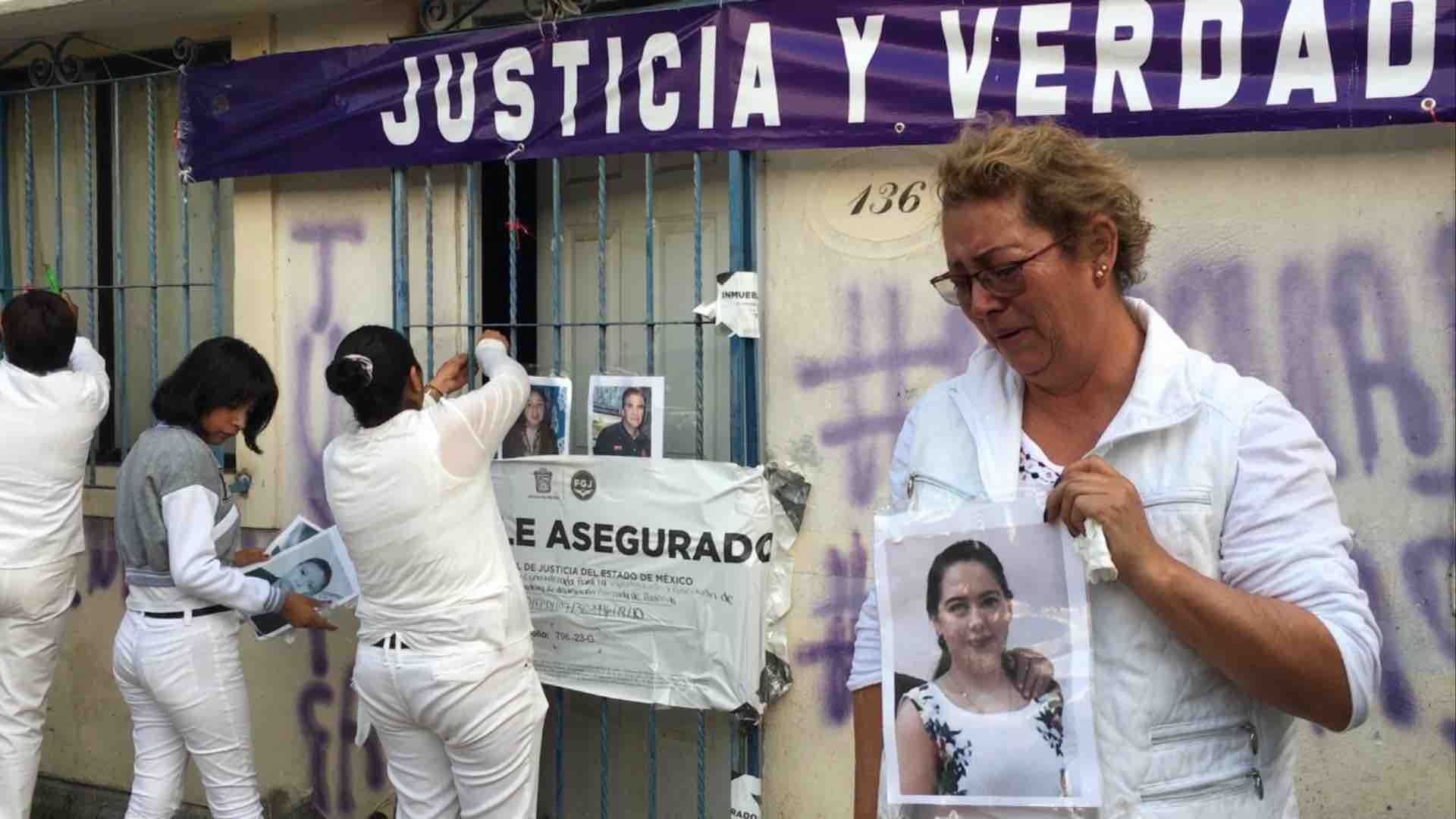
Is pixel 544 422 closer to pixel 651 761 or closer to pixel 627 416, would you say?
pixel 627 416

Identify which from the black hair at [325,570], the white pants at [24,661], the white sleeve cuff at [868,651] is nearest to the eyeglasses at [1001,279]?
the white sleeve cuff at [868,651]

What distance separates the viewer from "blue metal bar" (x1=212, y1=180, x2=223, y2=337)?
5023 mm

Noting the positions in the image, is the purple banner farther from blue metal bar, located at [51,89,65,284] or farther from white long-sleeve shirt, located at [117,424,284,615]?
white long-sleeve shirt, located at [117,424,284,615]

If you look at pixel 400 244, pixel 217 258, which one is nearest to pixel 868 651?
pixel 400 244

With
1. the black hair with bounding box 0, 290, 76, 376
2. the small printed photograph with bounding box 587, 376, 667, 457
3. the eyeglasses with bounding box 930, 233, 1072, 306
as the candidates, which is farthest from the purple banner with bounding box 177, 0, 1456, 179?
the eyeglasses with bounding box 930, 233, 1072, 306

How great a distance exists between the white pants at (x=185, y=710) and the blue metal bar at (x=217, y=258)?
1.52 meters

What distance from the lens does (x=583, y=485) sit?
415 centimetres

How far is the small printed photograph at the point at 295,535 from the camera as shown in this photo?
411 cm

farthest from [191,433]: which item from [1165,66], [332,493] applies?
[1165,66]

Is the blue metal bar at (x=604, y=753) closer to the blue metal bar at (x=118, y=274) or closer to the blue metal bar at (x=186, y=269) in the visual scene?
the blue metal bar at (x=186, y=269)

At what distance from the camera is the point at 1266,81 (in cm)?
328

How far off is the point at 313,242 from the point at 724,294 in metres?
1.78

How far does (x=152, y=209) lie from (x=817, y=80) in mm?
3045

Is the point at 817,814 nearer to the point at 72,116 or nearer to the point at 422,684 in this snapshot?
the point at 422,684
